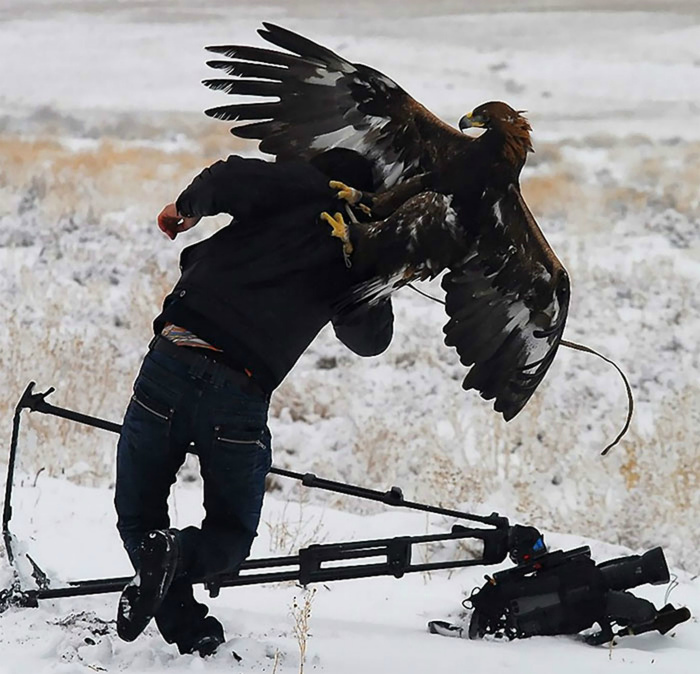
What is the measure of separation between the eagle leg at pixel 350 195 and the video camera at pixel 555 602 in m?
1.20

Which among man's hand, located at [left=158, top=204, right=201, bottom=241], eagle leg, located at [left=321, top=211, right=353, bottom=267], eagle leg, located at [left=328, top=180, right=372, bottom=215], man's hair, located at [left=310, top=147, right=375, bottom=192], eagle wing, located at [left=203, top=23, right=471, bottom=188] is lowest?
eagle leg, located at [left=321, top=211, right=353, bottom=267]

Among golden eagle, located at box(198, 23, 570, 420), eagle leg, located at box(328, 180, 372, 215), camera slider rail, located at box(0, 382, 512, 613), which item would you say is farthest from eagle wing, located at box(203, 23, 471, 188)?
camera slider rail, located at box(0, 382, 512, 613)

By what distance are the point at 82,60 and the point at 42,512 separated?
372 inches

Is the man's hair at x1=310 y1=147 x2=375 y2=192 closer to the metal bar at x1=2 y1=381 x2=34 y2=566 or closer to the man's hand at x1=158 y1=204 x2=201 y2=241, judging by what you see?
the man's hand at x1=158 y1=204 x2=201 y2=241

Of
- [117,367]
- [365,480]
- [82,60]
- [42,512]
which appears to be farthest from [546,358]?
[82,60]

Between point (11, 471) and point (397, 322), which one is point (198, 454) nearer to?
point (11, 471)

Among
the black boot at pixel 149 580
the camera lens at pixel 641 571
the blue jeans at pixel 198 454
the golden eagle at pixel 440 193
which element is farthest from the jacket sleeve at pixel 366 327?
the camera lens at pixel 641 571

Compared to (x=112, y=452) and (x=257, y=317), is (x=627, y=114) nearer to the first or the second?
(x=112, y=452)

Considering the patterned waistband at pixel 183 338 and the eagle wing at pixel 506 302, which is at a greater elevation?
the eagle wing at pixel 506 302

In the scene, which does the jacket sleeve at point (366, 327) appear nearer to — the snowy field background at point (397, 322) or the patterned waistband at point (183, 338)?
the patterned waistband at point (183, 338)

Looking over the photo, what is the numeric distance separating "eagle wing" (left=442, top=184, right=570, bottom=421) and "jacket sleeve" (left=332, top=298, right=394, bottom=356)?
18cm

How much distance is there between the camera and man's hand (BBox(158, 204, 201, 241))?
2627mm

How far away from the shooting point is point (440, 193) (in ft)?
8.57

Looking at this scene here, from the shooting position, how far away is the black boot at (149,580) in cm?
240
